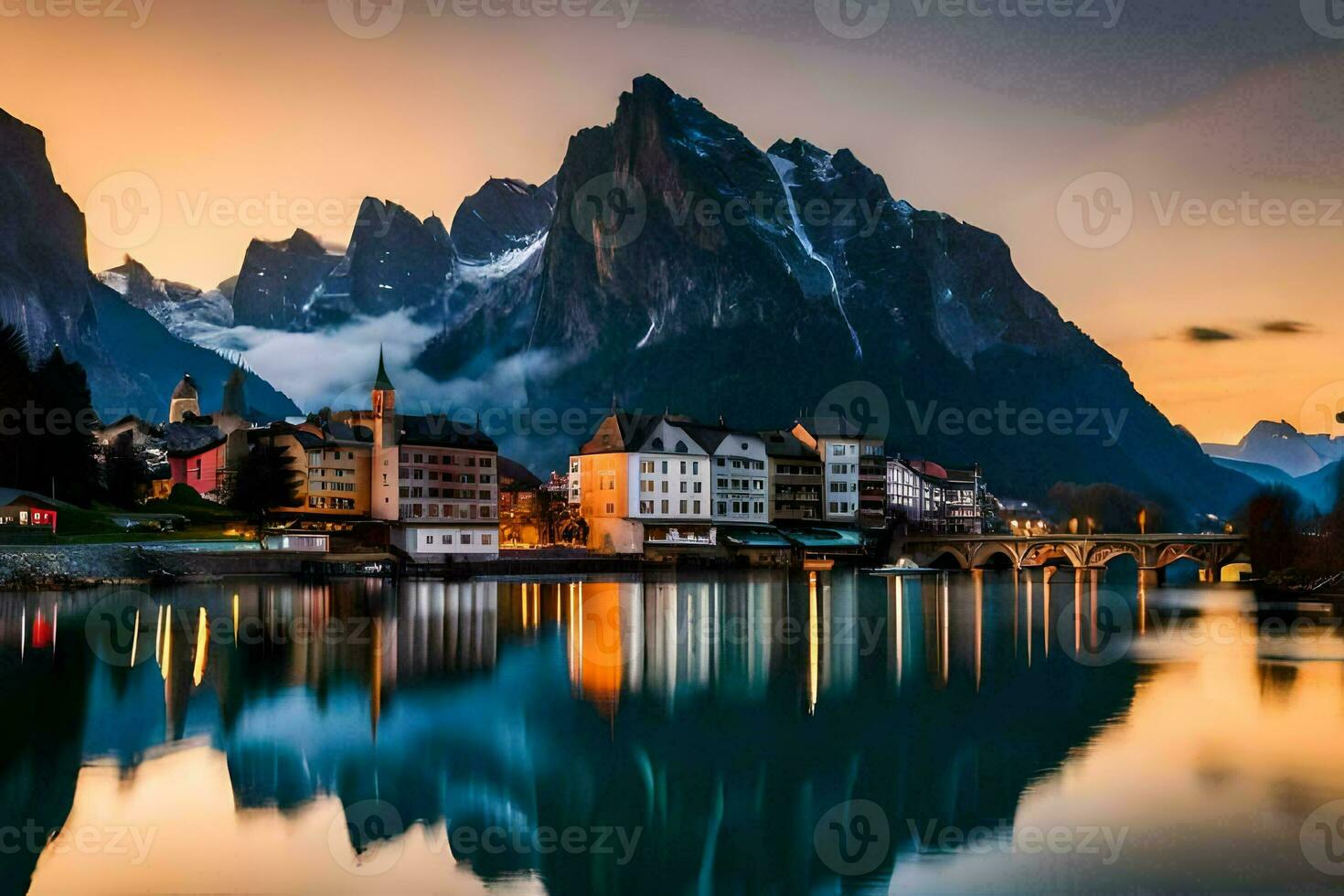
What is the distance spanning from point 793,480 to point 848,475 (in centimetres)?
788

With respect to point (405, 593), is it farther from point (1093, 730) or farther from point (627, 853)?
point (627, 853)

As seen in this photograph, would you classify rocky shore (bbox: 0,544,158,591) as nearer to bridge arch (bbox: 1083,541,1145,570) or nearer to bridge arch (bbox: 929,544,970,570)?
bridge arch (bbox: 929,544,970,570)

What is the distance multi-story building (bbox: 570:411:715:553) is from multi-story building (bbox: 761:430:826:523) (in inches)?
544

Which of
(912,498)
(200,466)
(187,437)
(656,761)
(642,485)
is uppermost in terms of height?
(187,437)

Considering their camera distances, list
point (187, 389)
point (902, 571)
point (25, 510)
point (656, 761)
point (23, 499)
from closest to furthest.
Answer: point (656, 761) → point (25, 510) → point (23, 499) → point (902, 571) → point (187, 389)

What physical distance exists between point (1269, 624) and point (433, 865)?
54.7 metres

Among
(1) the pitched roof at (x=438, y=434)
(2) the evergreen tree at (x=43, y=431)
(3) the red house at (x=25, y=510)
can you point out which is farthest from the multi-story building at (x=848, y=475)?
(3) the red house at (x=25, y=510)

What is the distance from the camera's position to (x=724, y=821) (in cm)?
2131

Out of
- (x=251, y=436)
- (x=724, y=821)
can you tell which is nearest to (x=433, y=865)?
(x=724, y=821)

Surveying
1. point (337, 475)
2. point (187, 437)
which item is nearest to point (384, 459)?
point (337, 475)

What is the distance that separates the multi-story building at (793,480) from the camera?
14475 cm

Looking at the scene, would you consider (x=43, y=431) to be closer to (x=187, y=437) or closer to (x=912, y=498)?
(x=187, y=437)

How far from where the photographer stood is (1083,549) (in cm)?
13750

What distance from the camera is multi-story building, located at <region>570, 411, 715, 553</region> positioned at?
416 ft
